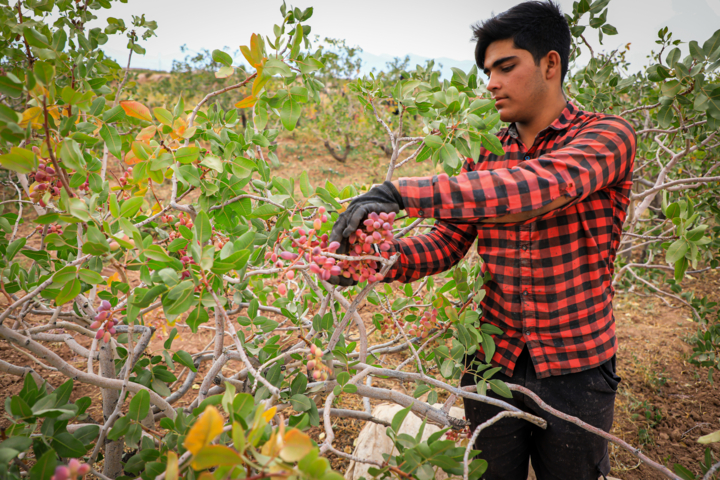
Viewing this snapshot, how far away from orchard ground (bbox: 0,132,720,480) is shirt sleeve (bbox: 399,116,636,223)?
1.08 meters

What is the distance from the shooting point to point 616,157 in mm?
1128

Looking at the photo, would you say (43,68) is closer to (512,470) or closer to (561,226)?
(561,226)

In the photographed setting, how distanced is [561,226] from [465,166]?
503 millimetres

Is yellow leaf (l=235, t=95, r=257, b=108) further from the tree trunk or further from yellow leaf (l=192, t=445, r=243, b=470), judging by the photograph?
the tree trunk

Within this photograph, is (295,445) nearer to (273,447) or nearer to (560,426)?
(273,447)

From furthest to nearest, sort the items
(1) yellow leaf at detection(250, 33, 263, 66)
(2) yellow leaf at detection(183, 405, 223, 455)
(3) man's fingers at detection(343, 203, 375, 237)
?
(1) yellow leaf at detection(250, 33, 263, 66), (3) man's fingers at detection(343, 203, 375, 237), (2) yellow leaf at detection(183, 405, 223, 455)

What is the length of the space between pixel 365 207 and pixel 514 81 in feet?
2.55

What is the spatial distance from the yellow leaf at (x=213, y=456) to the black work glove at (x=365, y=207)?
0.57 metres

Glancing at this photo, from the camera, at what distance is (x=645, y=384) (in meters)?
3.09

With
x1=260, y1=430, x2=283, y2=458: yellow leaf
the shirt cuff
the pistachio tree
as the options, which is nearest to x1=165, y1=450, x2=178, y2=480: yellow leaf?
the pistachio tree

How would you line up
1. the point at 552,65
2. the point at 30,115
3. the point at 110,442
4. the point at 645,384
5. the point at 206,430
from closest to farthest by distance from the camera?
the point at 206,430 → the point at 30,115 → the point at 552,65 → the point at 110,442 → the point at 645,384

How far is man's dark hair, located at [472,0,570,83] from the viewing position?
1.33 meters

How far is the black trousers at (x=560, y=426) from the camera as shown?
146 cm

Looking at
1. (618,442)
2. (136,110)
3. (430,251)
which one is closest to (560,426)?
(618,442)
